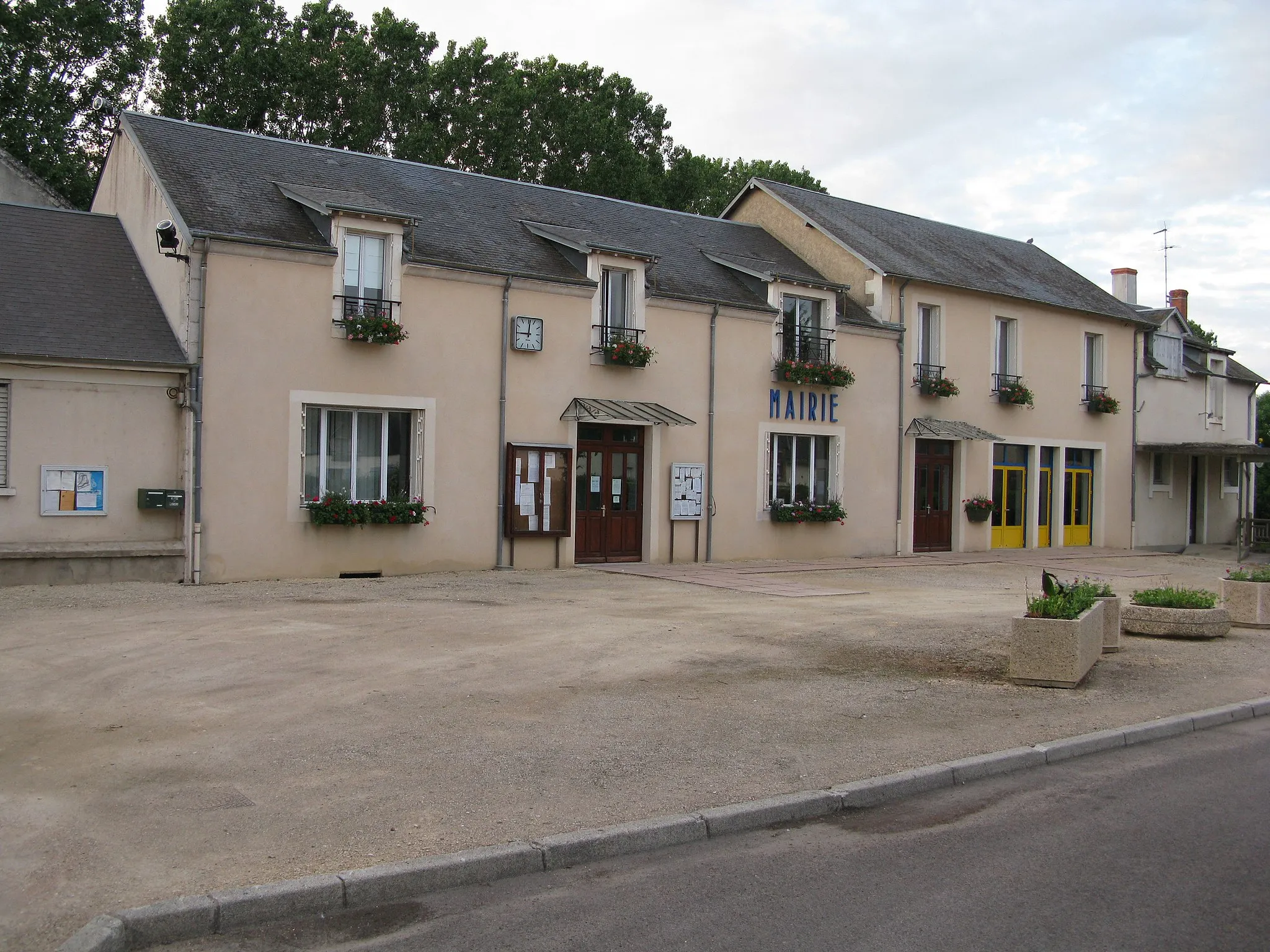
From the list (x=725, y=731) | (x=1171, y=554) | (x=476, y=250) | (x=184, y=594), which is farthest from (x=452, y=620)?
(x=1171, y=554)

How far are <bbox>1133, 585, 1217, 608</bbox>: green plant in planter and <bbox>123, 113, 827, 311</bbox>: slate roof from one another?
9646 mm

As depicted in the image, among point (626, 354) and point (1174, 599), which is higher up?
point (626, 354)

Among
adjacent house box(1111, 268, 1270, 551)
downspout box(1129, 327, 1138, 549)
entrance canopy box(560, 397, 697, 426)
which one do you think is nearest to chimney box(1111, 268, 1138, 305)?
adjacent house box(1111, 268, 1270, 551)

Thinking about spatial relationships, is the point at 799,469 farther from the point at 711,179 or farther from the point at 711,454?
the point at 711,179

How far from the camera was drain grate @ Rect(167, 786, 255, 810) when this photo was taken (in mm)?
5340

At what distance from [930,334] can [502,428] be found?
423 inches

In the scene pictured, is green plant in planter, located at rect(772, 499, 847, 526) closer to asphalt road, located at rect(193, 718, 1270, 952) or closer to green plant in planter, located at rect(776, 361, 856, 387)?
green plant in planter, located at rect(776, 361, 856, 387)

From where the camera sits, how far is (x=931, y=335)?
23625 mm

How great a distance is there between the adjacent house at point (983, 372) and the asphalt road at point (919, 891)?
669 inches

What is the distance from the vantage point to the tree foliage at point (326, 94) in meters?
29.1

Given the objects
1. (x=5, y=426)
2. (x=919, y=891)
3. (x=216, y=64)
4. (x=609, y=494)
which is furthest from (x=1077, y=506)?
(x=216, y=64)

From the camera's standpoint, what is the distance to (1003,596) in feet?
51.4

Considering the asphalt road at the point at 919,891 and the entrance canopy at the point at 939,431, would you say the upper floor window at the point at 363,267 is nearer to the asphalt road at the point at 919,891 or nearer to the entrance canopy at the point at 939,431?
the entrance canopy at the point at 939,431

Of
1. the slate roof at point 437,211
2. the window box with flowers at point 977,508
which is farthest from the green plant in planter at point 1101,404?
the slate roof at point 437,211
